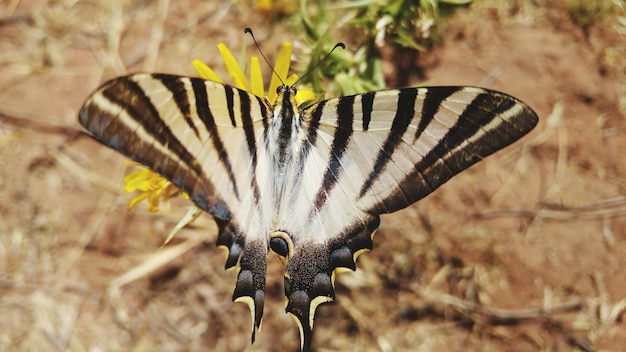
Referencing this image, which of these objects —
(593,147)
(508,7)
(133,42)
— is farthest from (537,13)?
(133,42)

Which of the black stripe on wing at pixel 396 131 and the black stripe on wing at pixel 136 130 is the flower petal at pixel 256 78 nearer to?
the black stripe on wing at pixel 136 130

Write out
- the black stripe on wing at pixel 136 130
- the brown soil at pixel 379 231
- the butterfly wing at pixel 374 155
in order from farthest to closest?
the brown soil at pixel 379 231 < the butterfly wing at pixel 374 155 < the black stripe on wing at pixel 136 130

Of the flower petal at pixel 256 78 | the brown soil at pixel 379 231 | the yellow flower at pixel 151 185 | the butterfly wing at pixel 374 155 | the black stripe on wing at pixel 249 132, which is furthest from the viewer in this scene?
the brown soil at pixel 379 231

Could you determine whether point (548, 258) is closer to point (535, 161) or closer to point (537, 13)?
point (535, 161)

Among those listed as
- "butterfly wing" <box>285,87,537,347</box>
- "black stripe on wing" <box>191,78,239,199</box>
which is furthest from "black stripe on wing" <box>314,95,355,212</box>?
"black stripe on wing" <box>191,78,239,199</box>

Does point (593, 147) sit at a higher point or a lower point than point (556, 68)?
lower

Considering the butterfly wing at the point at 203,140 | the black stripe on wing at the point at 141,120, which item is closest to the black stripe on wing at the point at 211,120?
the butterfly wing at the point at 203,140

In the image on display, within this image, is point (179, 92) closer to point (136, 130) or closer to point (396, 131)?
point (136, 130)
